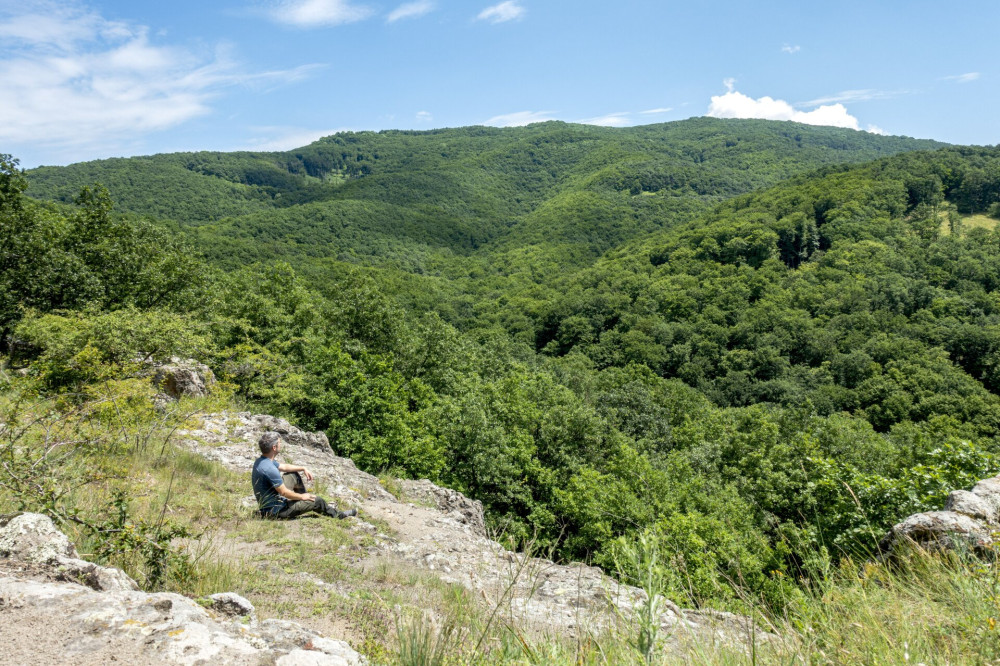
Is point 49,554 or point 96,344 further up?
point 96,344

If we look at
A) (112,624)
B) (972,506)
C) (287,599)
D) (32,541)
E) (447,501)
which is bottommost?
(447,501)

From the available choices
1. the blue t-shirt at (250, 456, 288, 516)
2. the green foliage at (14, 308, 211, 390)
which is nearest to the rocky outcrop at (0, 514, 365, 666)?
the blue t-shirt at (250, 456, 288, 516)

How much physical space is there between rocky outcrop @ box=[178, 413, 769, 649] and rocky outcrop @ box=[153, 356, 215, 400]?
1.96 m

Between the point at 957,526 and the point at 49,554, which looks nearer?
the point at 49,554

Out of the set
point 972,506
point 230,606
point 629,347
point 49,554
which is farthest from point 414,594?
point 629,347

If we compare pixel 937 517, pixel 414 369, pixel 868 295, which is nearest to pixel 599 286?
pixel 868 295

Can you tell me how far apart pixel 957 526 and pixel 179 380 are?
15694 mm

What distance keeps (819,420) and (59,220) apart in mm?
43527

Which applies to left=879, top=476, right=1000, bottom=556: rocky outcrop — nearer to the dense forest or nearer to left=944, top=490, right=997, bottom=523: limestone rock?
left=944, top=490, right=997, bottom=523: limestone rock

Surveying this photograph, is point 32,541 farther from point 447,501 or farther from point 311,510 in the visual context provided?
point 447,501

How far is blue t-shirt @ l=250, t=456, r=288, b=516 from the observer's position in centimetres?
691

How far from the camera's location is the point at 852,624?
251 cm

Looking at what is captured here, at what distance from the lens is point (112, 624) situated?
2.79 m

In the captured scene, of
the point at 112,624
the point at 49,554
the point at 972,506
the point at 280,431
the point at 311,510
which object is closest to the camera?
the point at 112,624
